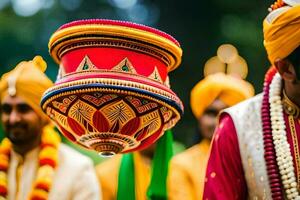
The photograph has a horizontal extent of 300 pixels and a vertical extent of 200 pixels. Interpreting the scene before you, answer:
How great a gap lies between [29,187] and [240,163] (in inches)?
93.4

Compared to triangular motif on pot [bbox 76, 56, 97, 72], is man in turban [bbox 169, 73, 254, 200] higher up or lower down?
higher up

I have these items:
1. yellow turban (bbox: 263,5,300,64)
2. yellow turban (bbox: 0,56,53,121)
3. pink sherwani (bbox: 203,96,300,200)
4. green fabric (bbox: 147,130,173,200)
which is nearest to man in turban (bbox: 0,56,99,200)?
yellow turban (bbox: 0,56,53,121)

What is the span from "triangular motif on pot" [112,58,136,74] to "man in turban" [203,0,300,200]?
452 millimetres

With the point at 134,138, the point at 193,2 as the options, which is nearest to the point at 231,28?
the point at 193,2

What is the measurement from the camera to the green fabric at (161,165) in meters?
6.98

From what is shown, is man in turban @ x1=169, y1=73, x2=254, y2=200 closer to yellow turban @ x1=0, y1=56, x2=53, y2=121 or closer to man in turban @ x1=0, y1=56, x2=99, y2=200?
man in turban @ x1=0, y1=56, x2=99, y2=200

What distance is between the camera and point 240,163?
4484mm

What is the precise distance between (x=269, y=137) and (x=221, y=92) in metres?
3.76

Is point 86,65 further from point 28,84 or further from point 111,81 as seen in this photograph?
point 28,84

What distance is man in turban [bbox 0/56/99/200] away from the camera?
6.54m

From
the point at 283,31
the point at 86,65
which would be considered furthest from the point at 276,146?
the point at 86,65

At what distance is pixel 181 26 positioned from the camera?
864 inches

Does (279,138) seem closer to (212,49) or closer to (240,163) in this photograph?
(240,163)

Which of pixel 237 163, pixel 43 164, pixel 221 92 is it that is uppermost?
pixel 221 92
